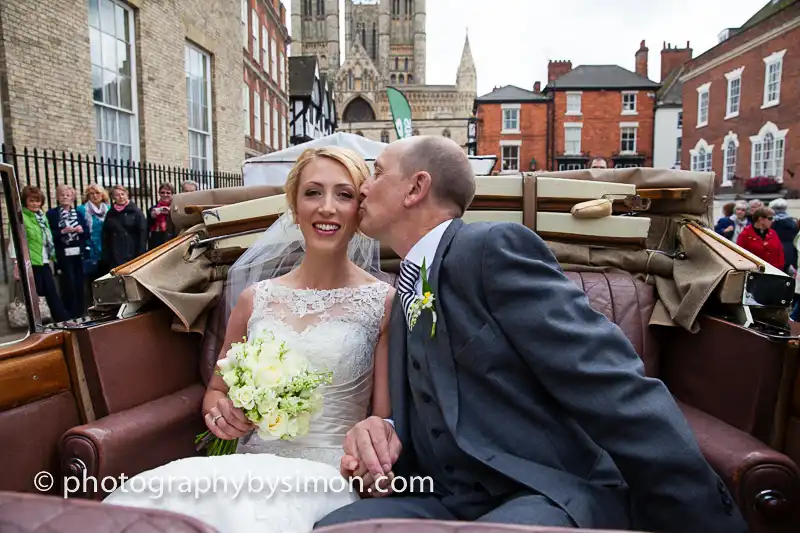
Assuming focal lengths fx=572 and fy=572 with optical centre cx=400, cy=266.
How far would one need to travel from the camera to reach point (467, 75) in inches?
3246

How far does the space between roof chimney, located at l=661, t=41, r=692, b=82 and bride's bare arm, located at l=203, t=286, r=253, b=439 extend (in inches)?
1647

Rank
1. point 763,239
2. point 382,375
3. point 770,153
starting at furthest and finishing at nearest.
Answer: point 770,153 < point 763,239 < point 382,375

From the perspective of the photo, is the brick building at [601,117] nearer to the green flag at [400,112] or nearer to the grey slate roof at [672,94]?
the grey slate roof at [672,94]

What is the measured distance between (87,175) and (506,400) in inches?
363

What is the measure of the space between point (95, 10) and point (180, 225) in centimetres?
900

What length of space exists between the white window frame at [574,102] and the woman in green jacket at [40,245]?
1348 inches

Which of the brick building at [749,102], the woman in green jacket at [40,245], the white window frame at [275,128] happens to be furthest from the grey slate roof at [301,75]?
the woman in green jacket at [40,245]

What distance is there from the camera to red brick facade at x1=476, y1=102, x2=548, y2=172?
36781mm

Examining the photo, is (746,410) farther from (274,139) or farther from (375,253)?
(274,139)

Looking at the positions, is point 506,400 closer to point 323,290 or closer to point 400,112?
point 323,290

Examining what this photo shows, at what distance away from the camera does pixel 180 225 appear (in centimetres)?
351

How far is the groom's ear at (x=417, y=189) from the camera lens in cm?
194

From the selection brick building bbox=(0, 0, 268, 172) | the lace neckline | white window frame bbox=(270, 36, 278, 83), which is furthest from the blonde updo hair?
white window frame bbox=(270, 36, 278, 83)

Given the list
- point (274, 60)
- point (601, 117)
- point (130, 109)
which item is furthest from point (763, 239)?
point (601, 117)
